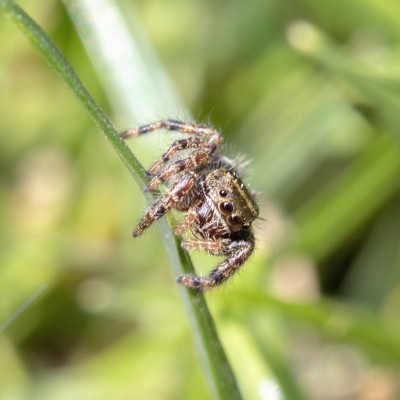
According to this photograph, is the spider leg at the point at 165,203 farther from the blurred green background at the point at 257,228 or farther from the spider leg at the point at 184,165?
the blurred green background at the point at 257,228

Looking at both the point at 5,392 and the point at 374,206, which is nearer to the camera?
the point at 5,392

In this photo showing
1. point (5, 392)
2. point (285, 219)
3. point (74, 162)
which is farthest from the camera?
point (74, 162)

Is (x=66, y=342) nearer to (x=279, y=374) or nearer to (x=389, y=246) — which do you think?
(x=279, y=374)

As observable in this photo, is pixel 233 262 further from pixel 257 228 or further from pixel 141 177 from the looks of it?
pixel 141 177

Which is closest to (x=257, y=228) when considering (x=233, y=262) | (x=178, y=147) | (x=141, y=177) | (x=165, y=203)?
(x=233, y=262)

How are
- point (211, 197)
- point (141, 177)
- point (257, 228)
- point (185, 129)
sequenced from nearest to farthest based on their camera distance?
point (141, 177), point (211, 197), point (185, 129), point (257, 228)

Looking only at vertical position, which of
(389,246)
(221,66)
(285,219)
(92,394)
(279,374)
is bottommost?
(279,374)

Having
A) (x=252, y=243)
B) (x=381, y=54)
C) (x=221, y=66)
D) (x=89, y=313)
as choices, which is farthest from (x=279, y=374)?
(x=221, y=66)
